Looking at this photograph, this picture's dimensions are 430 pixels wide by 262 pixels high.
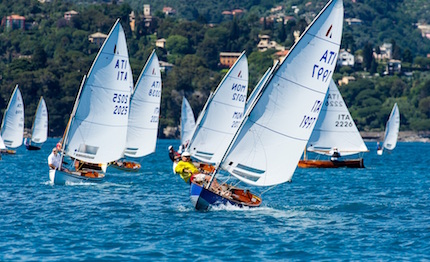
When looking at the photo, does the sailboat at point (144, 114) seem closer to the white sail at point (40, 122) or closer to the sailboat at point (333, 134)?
the sailboat at point (333, 134)

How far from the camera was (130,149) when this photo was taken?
6188 centimetres

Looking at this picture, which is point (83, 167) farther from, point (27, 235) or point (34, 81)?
point (34, 81)

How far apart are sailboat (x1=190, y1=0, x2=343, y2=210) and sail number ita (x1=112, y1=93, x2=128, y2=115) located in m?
14.7

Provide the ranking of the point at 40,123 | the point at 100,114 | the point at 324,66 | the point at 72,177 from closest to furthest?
the point at 324,66, the point at 72,177, the point at 100,114, the point at 40,123

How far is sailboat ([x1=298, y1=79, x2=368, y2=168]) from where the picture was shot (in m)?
66.9

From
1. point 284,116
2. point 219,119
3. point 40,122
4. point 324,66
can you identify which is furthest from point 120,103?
point 40,122

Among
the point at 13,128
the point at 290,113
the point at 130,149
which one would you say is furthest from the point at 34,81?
the point at 290,113

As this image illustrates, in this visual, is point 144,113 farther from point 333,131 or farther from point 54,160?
point 54,160

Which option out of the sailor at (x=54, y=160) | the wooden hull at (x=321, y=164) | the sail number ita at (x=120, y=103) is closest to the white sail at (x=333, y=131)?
the wooden hull at (x=321, y=164)

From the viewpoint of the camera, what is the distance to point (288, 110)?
3316cm

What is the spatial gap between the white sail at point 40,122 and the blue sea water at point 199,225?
5393 cm

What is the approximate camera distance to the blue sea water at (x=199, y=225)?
26.8 meters

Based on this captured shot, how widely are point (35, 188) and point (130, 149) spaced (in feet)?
56.0

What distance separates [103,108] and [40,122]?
5596 centimetres
